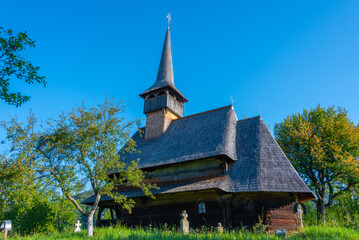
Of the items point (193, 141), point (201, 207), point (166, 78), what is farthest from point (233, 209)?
point (166, 78)

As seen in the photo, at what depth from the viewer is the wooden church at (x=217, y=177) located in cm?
1268

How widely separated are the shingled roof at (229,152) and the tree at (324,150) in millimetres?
7263

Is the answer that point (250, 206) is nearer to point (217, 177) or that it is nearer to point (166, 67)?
point (217, 177)

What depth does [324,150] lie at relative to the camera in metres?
20.8

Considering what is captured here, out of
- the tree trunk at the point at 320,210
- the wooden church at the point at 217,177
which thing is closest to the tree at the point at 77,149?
the wooden church at the point at 217,177

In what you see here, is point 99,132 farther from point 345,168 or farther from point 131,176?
point 345,168

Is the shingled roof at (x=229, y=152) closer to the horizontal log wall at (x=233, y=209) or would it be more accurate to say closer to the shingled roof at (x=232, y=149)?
the shingled roof at (x=232, y=149)

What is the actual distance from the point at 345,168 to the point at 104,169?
1806 cm

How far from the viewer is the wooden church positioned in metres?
12.7

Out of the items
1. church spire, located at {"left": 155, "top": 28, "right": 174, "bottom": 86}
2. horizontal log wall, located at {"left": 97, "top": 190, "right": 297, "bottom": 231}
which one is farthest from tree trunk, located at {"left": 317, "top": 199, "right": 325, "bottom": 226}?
church spire, located at {"left": 155, "top": 28, "right": 174, "bottom": 86}

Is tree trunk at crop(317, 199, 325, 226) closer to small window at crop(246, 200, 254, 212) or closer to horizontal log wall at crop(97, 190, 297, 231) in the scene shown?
horizontal log wall at crop(97, 190, 297, 231)

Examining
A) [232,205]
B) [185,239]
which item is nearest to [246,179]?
[232,205]

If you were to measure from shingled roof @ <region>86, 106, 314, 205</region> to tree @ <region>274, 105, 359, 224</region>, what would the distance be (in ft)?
23.8

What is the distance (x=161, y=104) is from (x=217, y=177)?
898 cm
